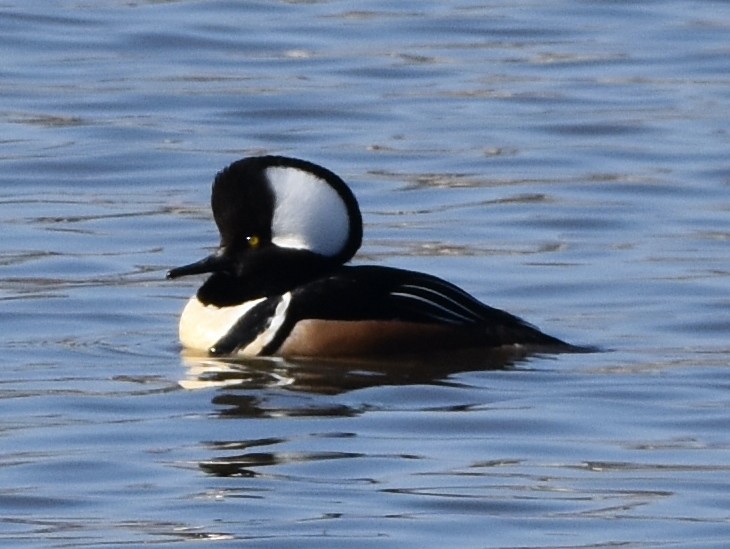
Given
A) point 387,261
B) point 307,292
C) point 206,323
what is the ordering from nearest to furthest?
1. point 307,292
2. point 206,323
3. point 387,261

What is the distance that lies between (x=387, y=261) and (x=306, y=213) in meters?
2.26

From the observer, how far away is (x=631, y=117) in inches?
682

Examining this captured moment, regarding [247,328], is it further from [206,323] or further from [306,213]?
[306,213]

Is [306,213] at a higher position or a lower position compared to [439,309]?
higher

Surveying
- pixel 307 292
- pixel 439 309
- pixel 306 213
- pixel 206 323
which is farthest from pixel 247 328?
pixel 439 309

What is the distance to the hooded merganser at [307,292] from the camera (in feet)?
33.0

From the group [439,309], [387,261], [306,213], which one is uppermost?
[306,213]

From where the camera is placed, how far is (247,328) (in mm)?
10180

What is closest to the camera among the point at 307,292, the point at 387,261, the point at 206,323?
the point at 307,292

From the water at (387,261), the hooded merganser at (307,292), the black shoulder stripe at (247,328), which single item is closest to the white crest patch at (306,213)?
the hooded merganser at (307,292)

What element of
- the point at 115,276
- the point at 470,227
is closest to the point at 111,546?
the point at 115,276

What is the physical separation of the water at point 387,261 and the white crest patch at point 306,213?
63cm

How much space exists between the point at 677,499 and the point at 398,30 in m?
14.7

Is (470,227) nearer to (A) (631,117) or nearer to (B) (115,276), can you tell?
(B) (115,276)
